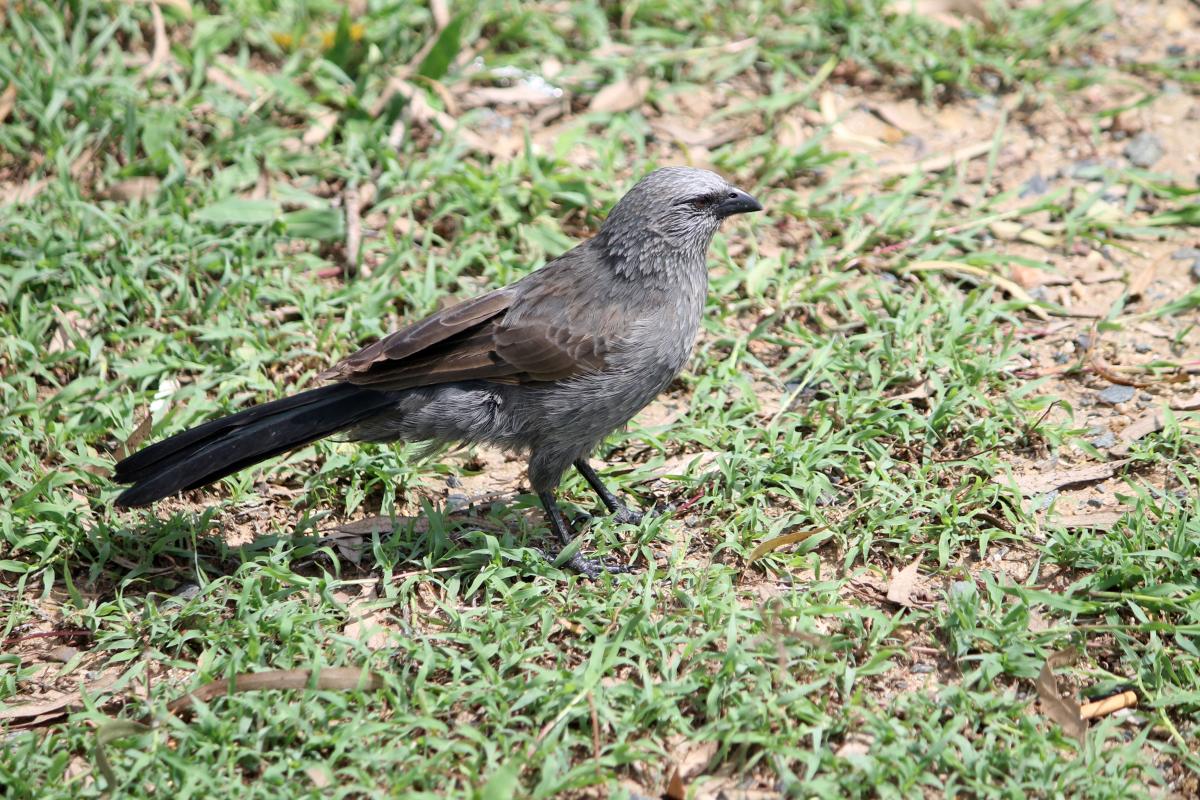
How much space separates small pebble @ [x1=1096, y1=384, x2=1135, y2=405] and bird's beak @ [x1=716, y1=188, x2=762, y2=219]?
191 centimetres

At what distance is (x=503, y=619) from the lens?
14.2 ft

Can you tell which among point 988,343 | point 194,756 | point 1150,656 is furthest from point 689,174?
point 194,756

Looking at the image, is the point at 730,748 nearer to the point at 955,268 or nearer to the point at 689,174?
the point at 689,174

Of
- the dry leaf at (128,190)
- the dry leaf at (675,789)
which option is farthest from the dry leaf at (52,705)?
the dry leaf at (128,190)

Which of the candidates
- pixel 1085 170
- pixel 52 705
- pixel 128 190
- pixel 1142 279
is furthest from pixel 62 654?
pixel 1085 170

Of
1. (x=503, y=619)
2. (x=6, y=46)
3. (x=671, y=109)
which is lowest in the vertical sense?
(x=503, y=619)

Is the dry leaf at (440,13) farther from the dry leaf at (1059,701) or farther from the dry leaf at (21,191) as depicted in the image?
the dry leaf at (1059,701)

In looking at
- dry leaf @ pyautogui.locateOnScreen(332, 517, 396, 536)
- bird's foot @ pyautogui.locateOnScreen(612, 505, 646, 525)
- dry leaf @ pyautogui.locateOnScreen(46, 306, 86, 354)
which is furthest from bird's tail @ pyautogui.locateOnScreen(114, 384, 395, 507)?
dry leaf @ pyautogui.locateOnScreen(46, 306, 86, 354)

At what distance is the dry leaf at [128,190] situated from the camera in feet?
21.3

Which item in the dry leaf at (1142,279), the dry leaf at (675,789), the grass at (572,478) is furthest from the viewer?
the dry leaf at (1142,279)

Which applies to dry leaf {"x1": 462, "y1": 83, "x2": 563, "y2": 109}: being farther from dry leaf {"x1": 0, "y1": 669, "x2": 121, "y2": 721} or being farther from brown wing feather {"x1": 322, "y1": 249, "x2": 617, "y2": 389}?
dry leaf {"x1": 0, "y1": 669, "x2": 121, "y2": 721}

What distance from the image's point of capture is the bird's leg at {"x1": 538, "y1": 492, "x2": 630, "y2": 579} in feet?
15.4

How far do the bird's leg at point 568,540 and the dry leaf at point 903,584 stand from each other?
1056 millimetres

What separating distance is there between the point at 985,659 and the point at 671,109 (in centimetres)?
439
